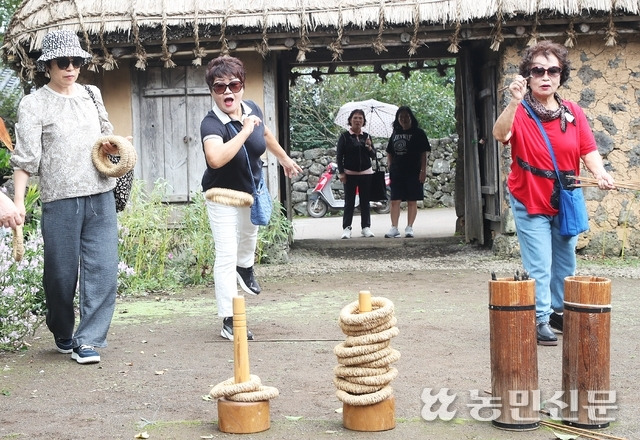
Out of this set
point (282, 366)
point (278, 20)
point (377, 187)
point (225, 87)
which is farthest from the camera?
point (377, 187)

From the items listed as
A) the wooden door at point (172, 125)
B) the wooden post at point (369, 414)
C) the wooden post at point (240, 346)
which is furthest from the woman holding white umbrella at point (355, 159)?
the wooden post at point (369, 414)

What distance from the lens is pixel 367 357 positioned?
3.69m

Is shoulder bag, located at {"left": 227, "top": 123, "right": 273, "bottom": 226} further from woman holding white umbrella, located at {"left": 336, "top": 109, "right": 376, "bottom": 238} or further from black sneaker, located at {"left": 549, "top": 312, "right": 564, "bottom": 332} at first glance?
woman holding white umbrella, located at {"left": 336, "top": 109, "right": 376, "bottom": 238}

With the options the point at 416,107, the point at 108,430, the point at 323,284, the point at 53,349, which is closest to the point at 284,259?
the point at 323,284

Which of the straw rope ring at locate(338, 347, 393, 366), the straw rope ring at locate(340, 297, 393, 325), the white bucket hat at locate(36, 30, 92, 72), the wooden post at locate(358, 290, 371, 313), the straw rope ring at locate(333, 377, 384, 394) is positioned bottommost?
the straw rope ring at locate(333, 377, 384, 394)

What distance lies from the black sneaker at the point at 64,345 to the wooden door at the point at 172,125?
4.81m

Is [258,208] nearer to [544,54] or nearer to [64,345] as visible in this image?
[64,345]

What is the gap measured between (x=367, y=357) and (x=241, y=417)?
0.57 meters

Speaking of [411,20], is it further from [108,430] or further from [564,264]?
[108,430]

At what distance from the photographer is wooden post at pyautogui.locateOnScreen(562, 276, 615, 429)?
369 cm

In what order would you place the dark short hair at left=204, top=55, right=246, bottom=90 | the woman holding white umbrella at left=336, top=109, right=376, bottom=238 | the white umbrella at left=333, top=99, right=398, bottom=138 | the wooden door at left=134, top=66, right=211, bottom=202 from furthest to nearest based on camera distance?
the white umbrella at left=333, top=99, right=398, bottom=138 < the woman holding white umbrella at left=336, top=109, right=376, bottom=238 < the wooden door at left=134, top=66, right=211, bottom=202 < the dark short hair at left=204, top=55, right=246, bottom=90

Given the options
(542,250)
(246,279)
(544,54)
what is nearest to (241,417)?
(542,250)

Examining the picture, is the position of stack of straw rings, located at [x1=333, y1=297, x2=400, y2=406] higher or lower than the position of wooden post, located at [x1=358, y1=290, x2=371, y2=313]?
lower

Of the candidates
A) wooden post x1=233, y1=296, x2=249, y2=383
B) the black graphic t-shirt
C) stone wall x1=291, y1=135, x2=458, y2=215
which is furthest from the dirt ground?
stone wall x1=291, y1=135, x2=458, y2=215
